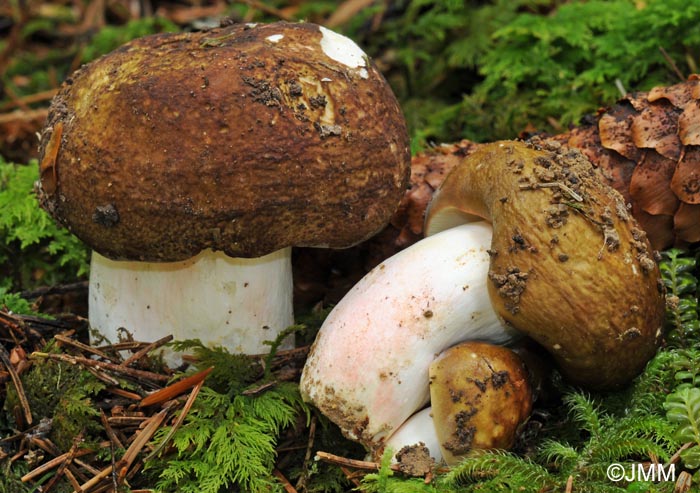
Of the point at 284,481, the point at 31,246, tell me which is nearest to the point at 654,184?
the point at 284,481

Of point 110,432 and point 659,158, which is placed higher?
point 659,158

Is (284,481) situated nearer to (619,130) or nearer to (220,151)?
(220,151)

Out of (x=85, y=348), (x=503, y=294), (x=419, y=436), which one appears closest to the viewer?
(x=503, y=294)

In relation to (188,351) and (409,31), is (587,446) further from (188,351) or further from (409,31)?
(409,31)

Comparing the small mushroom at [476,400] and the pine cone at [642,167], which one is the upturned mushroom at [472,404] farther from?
the pine cone at [642,167]

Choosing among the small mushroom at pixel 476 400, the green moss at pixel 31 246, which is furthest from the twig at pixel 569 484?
the green moss at pixel 31 246

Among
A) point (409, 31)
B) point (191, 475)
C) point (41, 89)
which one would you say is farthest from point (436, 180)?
point (41, 89)

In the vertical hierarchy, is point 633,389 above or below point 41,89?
below

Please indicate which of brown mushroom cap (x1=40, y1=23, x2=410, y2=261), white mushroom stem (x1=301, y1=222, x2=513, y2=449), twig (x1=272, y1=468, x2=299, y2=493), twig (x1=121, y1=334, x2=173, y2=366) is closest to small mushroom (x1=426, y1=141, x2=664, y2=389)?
white mushroom stem (x1=301, y1=222, x2=513, y2=449)

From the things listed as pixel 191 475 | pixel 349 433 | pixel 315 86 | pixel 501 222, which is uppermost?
pixel 315 86
